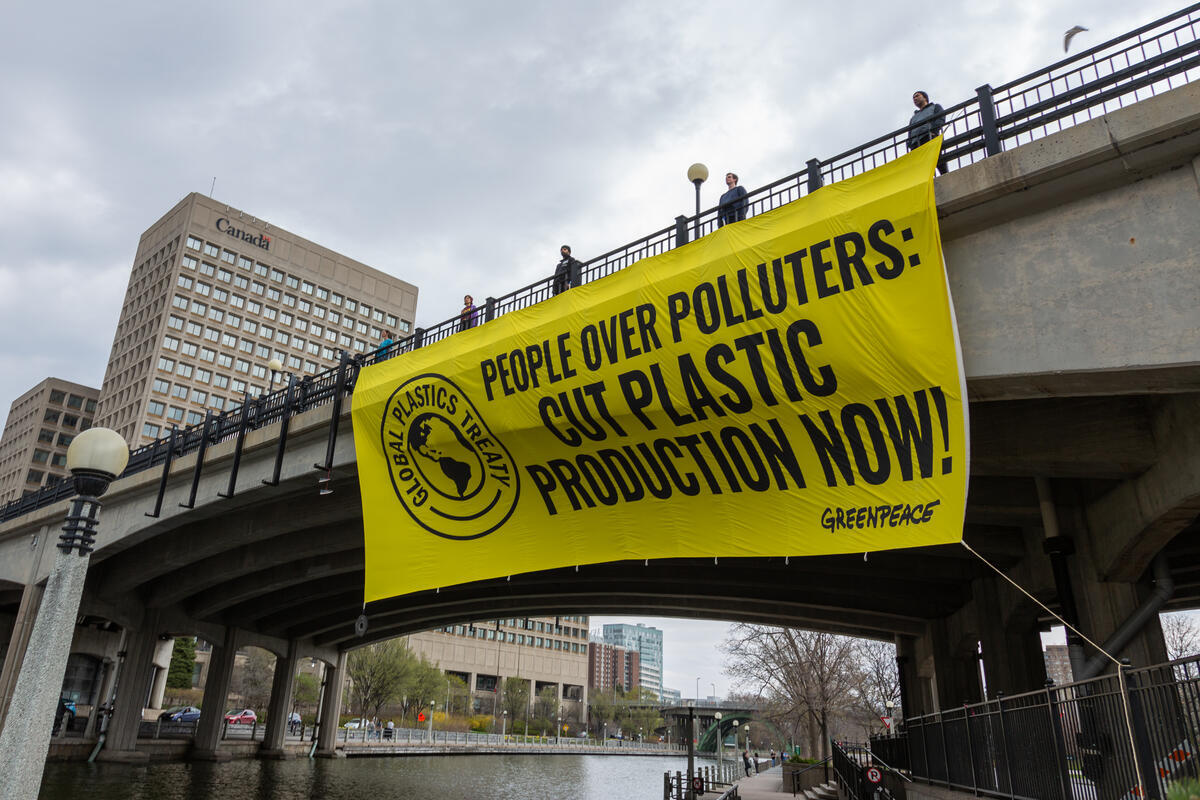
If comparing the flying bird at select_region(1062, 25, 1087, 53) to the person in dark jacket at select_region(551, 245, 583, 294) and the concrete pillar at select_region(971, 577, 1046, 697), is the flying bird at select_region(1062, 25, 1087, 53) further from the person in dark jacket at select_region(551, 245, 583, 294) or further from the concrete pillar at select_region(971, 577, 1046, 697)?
the concrete pillar at select_region(971, 577, 1046, 697)

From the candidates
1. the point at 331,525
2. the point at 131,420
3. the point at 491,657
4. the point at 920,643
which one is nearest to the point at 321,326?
the point at 131,420

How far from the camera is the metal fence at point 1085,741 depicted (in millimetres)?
7355

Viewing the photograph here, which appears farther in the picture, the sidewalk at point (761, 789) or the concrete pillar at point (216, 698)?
the concrete pillar at point (216, 698)

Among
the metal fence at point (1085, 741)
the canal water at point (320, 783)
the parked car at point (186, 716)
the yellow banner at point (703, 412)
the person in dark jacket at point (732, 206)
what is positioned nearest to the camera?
the metal fence at point (1085, 741)

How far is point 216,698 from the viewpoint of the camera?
4300cm

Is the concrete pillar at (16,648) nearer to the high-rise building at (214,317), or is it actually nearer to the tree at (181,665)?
the tree at (181,665)

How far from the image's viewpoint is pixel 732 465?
1275 centimetres

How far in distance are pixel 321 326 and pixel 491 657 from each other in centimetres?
5148

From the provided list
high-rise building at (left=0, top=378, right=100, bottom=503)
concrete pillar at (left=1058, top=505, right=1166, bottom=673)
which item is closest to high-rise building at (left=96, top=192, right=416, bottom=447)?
high-rise building at (left=0, top=378, right=100, bottom=503)

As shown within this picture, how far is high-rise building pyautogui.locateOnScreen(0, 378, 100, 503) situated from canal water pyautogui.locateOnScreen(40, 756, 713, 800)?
81.2 metres

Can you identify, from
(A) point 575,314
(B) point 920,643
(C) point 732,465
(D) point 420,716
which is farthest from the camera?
(D) point 420,716

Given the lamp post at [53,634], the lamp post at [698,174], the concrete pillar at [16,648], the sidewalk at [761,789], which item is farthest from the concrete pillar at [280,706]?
the lamp post at [53,634]

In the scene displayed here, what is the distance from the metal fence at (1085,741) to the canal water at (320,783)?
20.5m

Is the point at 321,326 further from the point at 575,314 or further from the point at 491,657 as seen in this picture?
the point at 575,314
